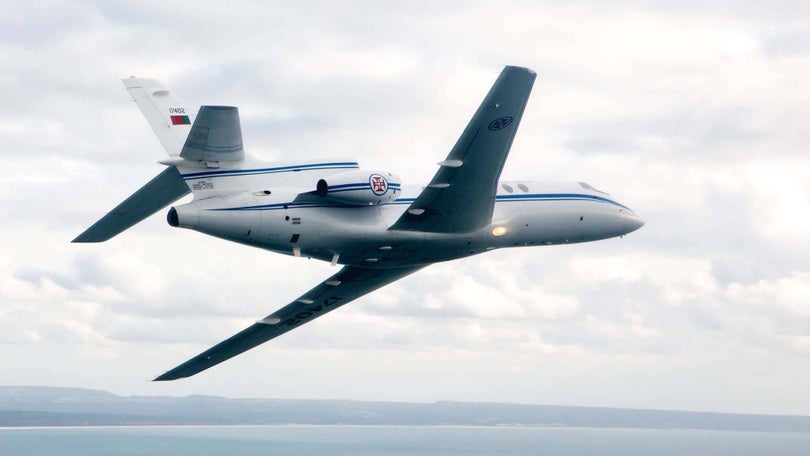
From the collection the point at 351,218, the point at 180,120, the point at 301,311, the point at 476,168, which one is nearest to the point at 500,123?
the point at 476,168

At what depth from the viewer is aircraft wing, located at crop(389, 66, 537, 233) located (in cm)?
2884

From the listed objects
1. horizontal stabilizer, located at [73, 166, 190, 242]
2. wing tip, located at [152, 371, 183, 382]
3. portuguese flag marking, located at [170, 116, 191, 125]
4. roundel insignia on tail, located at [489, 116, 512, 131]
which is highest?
portuguese flag marking, located at [170, 116, 191, 125]

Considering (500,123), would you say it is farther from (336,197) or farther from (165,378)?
(165,378)

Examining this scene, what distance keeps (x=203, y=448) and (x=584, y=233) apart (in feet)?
547

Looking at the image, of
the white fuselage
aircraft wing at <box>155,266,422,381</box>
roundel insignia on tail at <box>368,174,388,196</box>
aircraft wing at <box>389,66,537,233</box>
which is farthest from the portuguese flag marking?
aircraft wing at <box>155,266,422,381</box>

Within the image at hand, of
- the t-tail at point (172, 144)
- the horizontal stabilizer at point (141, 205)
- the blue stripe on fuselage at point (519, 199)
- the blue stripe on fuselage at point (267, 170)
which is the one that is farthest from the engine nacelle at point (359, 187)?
the horizontal stabilizer at point (141, 205)

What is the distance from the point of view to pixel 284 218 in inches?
1185

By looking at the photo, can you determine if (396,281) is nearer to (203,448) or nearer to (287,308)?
(287,308)

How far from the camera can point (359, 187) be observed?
30.5 metres

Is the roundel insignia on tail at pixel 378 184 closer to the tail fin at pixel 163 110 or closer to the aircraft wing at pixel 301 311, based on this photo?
the tail fin at pixel 163 110

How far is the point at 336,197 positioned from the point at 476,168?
4.42 meters

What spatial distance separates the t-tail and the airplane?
3 centimetres

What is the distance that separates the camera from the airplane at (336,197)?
29.0m

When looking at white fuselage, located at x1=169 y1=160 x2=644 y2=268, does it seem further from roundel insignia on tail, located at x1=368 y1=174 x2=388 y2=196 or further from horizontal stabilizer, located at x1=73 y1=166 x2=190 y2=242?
horizontal stabilizer, located at x1=73 y1=166 x2=190 y2=242
